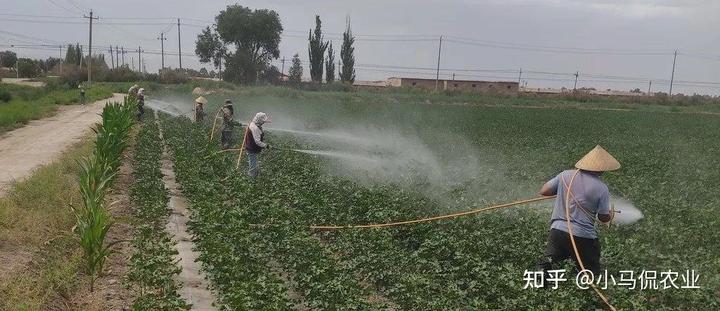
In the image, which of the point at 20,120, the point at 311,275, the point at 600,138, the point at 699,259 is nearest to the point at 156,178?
the point at 311,275

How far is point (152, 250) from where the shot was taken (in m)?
7.43

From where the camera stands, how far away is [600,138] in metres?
26.6

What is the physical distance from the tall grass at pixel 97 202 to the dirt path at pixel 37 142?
73.4 inches

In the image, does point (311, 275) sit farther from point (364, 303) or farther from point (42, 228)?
point (42, 228)

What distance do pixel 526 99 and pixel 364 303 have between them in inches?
2109

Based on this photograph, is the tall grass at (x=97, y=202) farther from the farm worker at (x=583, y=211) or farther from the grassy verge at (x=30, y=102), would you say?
the grassy verge at (x=30, y=102)

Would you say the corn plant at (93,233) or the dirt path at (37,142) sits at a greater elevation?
the corn plant at (93,233)

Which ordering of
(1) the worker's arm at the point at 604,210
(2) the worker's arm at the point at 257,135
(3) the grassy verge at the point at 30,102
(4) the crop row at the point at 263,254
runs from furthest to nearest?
1. (3) the grassy verge at the point at 30,102
2. (2) the worker's arm at the point at 257,135
3. (1) the worker's arm at the point at 604,210
4. (4) the crop row at the point at 263,254

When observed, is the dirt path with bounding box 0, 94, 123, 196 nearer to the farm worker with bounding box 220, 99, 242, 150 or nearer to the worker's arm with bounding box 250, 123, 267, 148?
the farm worker with bounding box 220, 99, 242, 150

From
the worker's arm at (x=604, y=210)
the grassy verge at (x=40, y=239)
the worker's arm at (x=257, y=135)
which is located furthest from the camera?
the worker's arm at (x=257, y=135)

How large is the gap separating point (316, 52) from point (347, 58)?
352 cm

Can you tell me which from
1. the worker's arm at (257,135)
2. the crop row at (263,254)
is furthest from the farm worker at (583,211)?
the worker's arm at (257,135)

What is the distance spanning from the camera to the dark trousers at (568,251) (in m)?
6.45

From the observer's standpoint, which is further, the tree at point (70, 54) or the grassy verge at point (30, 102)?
the tree at point (70, 54)
